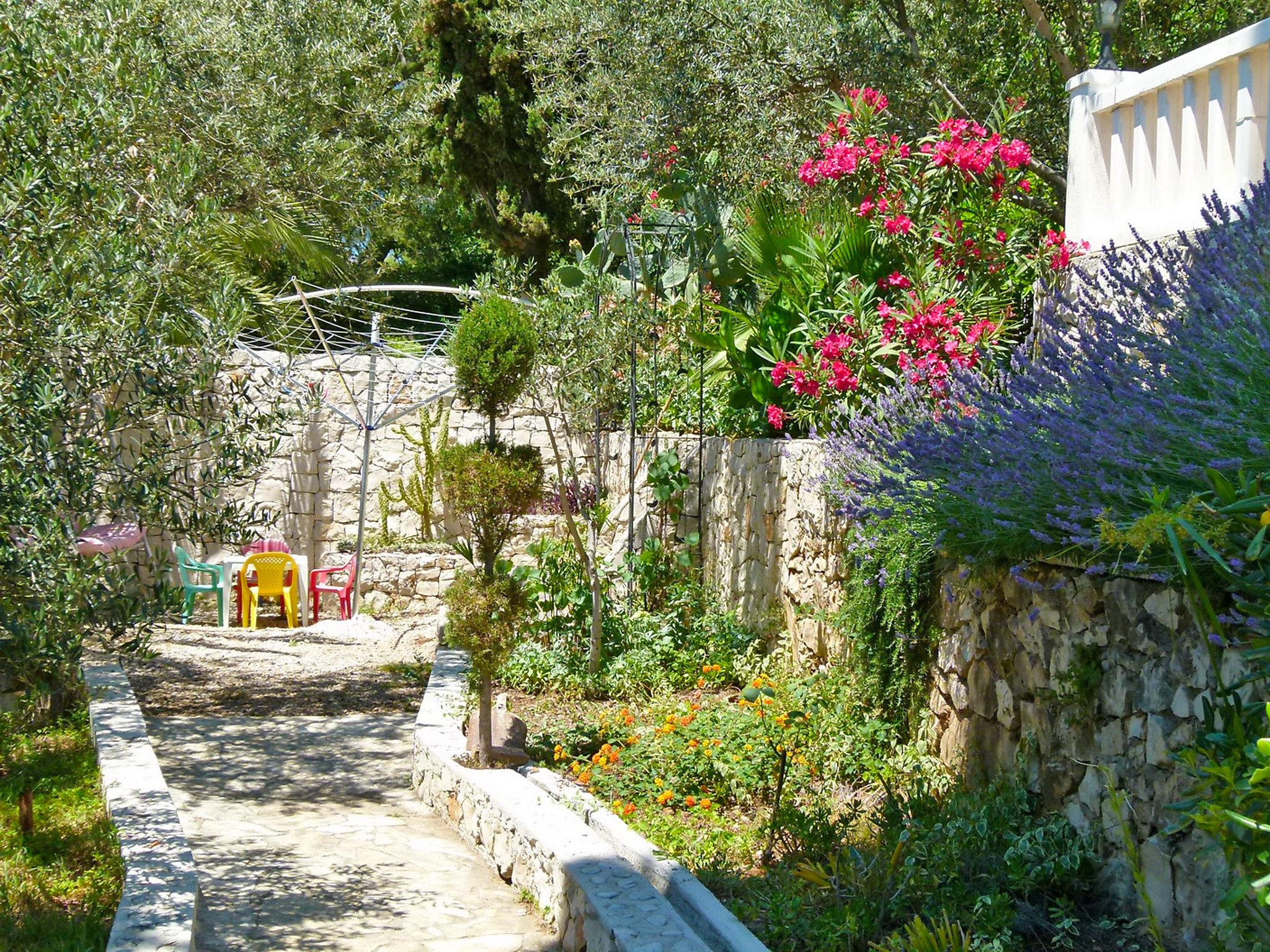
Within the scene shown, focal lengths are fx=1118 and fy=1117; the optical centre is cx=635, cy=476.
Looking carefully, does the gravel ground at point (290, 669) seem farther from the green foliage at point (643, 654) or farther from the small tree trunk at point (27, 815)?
the small tree trunk at point (27, 815)

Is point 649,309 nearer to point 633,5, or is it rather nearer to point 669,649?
point 633,5

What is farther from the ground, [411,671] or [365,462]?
[365,462]

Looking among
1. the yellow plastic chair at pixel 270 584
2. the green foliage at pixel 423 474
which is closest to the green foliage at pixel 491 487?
the yellow plastic chair at pixel 270 584

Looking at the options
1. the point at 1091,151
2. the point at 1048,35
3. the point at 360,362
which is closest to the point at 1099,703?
the point at 1091,151

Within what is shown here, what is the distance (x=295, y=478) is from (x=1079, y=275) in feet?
41.8

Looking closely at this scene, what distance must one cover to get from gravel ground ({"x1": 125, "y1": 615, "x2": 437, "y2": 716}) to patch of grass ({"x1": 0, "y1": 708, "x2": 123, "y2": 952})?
1.45m

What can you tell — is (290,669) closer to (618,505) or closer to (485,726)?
(618,505)

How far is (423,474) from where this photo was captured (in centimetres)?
1570

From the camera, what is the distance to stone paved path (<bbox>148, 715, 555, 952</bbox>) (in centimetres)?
490

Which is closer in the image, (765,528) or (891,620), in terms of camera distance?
(891,620)

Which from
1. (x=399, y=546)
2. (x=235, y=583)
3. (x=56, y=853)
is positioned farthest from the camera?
(x=399, y=546)

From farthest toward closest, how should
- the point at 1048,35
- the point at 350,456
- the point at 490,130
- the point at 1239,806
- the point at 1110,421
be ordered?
the point at 490,130, the point at 350,456, the point at 1048,35, the point at 1110,421, the point at 1239,806

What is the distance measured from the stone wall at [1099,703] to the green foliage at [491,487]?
8.24ft

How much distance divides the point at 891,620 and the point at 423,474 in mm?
11173
